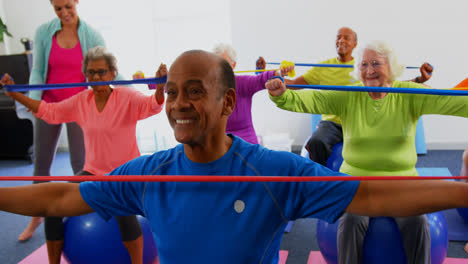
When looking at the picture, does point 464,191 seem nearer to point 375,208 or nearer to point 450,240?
point 375,208

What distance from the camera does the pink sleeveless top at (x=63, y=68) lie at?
2936 millimetres

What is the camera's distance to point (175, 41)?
564 cm

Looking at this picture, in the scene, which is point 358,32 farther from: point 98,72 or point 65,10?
point 98,72

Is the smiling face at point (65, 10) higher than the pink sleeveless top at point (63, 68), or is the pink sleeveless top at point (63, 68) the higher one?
the smiling face at point (65, 10)

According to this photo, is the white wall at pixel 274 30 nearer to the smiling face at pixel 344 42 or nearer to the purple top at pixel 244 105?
the smiling face at pixel 344 42

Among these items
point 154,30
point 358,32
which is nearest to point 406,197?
point 358,32

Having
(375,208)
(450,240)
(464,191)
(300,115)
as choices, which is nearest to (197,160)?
(375,208)

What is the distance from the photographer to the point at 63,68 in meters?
A: 2.96

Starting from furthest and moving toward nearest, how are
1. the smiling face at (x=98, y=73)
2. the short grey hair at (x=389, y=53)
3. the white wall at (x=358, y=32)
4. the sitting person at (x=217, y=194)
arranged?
the white wall at (x=358, y=32)
the smiling face at (x=98, y=73)
the short grey hair at (x=389, y=53)
the sitting person at (x=217, y=194)

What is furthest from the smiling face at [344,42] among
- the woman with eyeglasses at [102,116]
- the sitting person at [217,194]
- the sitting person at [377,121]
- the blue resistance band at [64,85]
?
the sitting person at [217,194]

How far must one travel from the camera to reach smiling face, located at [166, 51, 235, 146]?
44.8 inches

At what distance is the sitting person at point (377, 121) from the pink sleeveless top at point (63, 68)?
59.0 inches

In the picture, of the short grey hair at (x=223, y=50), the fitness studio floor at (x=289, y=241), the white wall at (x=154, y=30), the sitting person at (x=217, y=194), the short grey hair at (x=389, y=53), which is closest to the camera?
the sitting person at (x=217, y=194)

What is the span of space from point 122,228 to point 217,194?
1247mm
